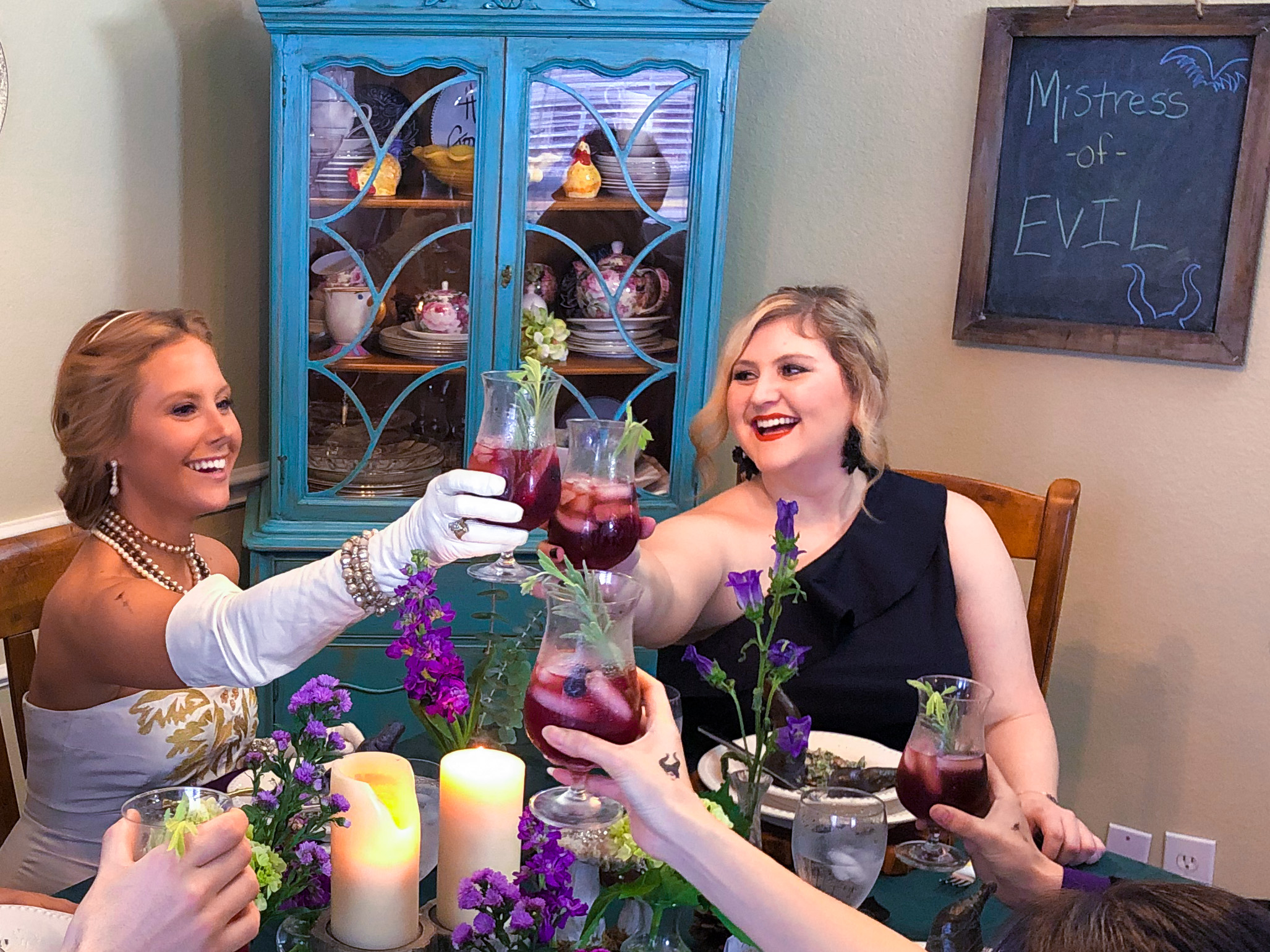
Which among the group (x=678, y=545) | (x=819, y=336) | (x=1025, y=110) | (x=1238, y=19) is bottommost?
(x=678, y=545)


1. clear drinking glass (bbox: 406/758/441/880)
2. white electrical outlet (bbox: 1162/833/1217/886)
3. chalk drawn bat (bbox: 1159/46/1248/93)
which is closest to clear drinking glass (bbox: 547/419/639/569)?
clear drinking glass (bbox: 406/758/441/880)

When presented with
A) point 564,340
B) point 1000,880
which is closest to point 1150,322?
point 564,340

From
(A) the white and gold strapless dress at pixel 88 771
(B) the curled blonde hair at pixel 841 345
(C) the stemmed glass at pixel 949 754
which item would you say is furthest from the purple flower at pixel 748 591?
(B) the curled blonde hair at pixel 841 345

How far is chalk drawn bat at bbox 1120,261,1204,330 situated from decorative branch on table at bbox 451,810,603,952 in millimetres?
2041

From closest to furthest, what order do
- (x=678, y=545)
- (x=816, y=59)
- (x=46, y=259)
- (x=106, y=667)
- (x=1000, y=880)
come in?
(x=1000, y=880) < (x=106, y=667) < (x=678, y=545) < (x=46, y=259) < (x=816, y=59)

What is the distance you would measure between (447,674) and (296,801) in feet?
0.61

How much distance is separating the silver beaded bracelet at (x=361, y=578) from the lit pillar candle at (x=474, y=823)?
28 cm

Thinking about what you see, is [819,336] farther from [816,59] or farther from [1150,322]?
[816,59]

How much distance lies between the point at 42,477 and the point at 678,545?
130 centimetres

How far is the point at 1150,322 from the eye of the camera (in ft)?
8.30

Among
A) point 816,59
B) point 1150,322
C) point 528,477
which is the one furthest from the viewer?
point 816,59

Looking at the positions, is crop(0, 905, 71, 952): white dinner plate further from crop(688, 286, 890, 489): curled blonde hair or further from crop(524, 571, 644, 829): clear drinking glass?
crop(688, 286, 890, 489): curled blonde hair

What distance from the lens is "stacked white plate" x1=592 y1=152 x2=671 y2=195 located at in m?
2.59

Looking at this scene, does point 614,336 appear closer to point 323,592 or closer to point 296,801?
point 323,592
